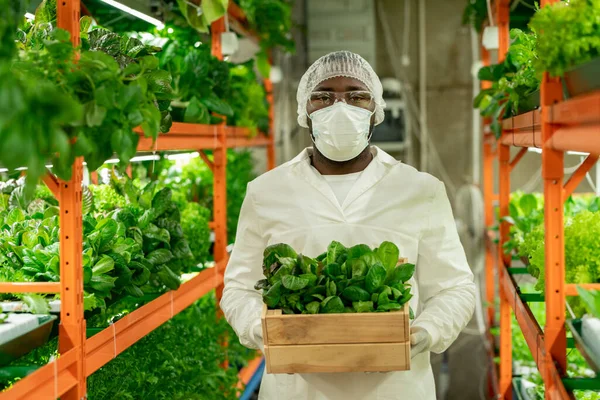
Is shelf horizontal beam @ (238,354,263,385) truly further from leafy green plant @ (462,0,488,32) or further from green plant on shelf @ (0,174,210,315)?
leafy green plant @ (462,0,488,32)

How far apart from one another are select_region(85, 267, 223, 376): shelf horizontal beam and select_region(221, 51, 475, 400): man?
0.43 metres

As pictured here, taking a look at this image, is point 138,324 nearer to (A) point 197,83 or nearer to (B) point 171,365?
(B) point 171,365

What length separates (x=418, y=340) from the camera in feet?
7.22

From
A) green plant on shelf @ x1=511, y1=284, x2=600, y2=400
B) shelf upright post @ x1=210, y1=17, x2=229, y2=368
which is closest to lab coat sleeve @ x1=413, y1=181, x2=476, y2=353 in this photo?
green plant on shelf @ x1=511, y1=284, x2=600, y2=400

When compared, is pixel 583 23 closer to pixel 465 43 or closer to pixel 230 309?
pixel 230 309

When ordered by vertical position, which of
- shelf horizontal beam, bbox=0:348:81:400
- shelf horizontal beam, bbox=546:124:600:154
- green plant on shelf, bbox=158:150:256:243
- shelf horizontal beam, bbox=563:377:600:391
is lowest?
shelf horizontal beam, bbox=563:377:600:391

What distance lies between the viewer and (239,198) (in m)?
5.21

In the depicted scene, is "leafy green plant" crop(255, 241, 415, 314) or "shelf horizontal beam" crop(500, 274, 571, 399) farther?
"shelf horizontal beam" crop(500, 274, 571, 399)

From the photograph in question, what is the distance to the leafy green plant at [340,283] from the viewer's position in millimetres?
1990

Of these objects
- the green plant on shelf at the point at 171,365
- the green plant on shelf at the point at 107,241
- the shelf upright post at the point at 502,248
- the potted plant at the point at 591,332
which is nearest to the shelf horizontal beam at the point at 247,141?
the green plant on shelf at the point at 107,241

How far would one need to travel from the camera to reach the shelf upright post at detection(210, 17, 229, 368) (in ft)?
14.3

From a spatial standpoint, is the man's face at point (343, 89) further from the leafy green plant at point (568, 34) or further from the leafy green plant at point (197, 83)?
the leafy green plant at point (197, 83)

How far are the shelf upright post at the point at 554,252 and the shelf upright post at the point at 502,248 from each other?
4.71ft

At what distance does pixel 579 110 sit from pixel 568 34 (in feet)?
0.65
